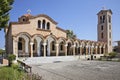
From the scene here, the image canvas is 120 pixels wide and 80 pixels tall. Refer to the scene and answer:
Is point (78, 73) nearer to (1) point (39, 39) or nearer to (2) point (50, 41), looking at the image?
(1) point (39, 39)

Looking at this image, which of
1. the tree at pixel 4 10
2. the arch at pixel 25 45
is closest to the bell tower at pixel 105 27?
the arch at pixel 25 45

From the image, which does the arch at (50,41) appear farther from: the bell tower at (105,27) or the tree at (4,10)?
the bell tower at (105,27)

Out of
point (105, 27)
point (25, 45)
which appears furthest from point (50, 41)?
point (105, 27)

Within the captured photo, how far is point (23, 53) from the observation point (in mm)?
31016

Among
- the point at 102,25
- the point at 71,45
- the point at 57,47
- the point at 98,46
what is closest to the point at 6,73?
the point at 57,47

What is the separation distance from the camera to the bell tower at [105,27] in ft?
157

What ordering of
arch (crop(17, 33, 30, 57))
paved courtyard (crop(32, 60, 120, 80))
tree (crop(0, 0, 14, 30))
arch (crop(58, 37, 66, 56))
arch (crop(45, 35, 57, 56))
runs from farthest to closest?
1. arch (crop(58, 37, 66, 56))
2. arch (crop(45, 35, 57, 56))
3. arch (crop(17, 33, 30, 57))
4. tree (crop(0, 0, 14, 30))
5. paved courtyard (crop(32, 60, 120, 80))

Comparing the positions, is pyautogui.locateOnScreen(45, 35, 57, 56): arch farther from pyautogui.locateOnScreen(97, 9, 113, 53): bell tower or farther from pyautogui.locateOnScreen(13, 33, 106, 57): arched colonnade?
pyautogui.locateOnScreen(97, 9, 113, 53): bell tower

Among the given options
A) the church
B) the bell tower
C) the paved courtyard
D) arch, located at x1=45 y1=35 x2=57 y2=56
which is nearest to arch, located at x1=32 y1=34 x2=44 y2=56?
Result: the church

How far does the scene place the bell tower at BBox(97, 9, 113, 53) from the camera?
4797 cm

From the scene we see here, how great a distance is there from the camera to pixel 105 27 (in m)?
48.2

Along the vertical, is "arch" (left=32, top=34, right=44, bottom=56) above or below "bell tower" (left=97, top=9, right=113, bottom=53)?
below

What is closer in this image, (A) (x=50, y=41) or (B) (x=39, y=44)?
(B) (x=39, y=44)

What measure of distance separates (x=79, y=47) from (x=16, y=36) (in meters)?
18.0
